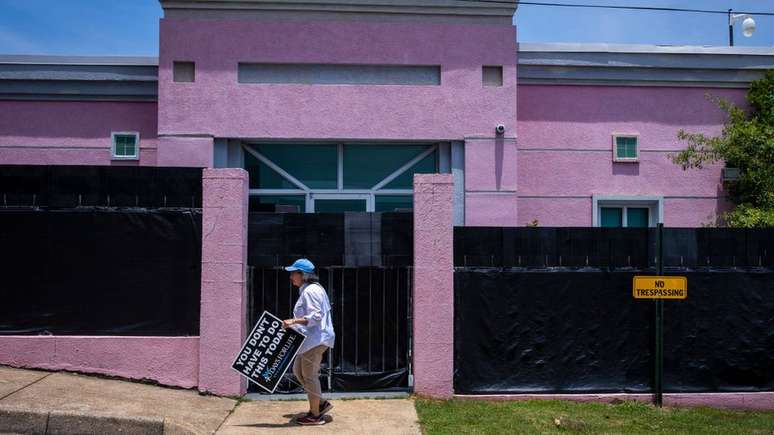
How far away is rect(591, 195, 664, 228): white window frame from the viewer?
13250 mm

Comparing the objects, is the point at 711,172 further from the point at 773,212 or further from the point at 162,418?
the point at 162,418

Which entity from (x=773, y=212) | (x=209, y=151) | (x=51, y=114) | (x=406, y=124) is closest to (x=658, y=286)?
(x=773, y=212)

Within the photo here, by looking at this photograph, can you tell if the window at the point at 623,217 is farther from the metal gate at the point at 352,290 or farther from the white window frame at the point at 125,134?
the white window frame at the point at 125,134

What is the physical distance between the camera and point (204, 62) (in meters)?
12.2

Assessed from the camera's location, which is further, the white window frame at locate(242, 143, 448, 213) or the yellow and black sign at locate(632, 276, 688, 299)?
the white window frame at locate(242, 143, 448, 213)

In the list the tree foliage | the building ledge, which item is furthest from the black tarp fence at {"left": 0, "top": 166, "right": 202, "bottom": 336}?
the tree foliage

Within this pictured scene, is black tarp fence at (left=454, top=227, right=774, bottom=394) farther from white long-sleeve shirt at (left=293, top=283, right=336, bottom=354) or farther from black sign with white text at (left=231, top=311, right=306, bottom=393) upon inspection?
black sign with white text at (left=231, top=311, right=306, bottom=393)

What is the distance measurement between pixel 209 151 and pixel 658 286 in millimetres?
6767

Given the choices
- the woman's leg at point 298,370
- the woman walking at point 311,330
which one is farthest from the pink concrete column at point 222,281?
the woman walking at point 311,330

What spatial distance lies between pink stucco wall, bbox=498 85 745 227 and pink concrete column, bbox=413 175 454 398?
423cm

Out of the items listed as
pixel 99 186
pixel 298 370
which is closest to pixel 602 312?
pixel 298 370

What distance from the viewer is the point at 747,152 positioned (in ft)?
41.0

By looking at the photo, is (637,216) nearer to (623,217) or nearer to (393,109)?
(623,217)

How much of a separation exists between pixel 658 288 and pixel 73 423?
651 centimetres
